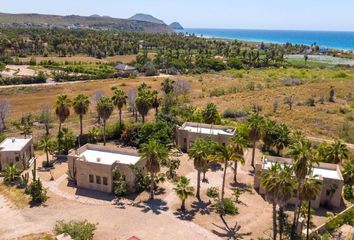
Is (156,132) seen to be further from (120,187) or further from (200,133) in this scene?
(120,187)

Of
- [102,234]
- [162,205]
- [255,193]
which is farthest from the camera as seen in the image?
[255,193]

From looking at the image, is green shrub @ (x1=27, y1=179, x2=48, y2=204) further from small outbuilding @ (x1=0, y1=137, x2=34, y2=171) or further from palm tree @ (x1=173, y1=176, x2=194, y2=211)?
palm tree @ (x1=173, y1=176, x2=194, y2=211)

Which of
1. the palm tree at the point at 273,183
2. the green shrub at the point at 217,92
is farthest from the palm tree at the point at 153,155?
the green shrub at the point at 217,92

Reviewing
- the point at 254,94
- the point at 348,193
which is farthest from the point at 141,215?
the point at 254,94

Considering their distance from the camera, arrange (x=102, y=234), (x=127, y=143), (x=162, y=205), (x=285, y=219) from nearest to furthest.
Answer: (x=102, y=234) → (x=285, y=219) → (x=162, y=205) → (x=127, y=143)

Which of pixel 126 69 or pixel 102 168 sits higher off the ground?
pixel 126 69

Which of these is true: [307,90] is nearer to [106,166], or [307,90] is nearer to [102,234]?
[106,166]

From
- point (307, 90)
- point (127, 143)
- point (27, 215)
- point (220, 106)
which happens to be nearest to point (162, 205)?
point (27, 215)
